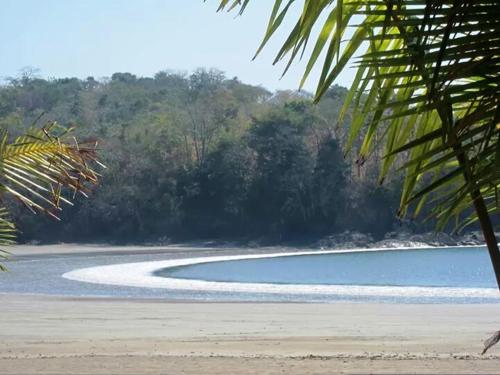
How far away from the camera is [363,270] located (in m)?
40.6

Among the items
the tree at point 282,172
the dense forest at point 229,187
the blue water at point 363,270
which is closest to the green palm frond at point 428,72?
the blue water at point 363,270

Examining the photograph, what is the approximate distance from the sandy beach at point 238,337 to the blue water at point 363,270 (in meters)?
11.0

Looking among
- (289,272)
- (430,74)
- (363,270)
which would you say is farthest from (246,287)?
(430,74)

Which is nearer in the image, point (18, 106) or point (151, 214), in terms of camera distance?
point (151, 214)

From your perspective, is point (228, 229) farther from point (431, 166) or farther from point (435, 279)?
point (431, 166)

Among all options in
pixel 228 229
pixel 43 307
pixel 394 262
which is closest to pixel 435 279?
pixel 394 262

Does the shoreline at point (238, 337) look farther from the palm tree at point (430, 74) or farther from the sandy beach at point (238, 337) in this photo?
the palm tree at point (430, 74)

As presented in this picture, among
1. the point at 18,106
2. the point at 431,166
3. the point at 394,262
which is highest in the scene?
the point at 18,106

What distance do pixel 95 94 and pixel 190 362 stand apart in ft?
353

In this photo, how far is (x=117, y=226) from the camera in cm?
6588

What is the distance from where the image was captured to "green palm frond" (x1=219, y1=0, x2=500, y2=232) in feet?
5.46

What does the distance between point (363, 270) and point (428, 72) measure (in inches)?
1545

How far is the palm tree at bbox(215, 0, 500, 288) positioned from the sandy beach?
6641mm

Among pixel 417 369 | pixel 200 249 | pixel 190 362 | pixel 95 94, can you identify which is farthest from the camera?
pixel 95 94
